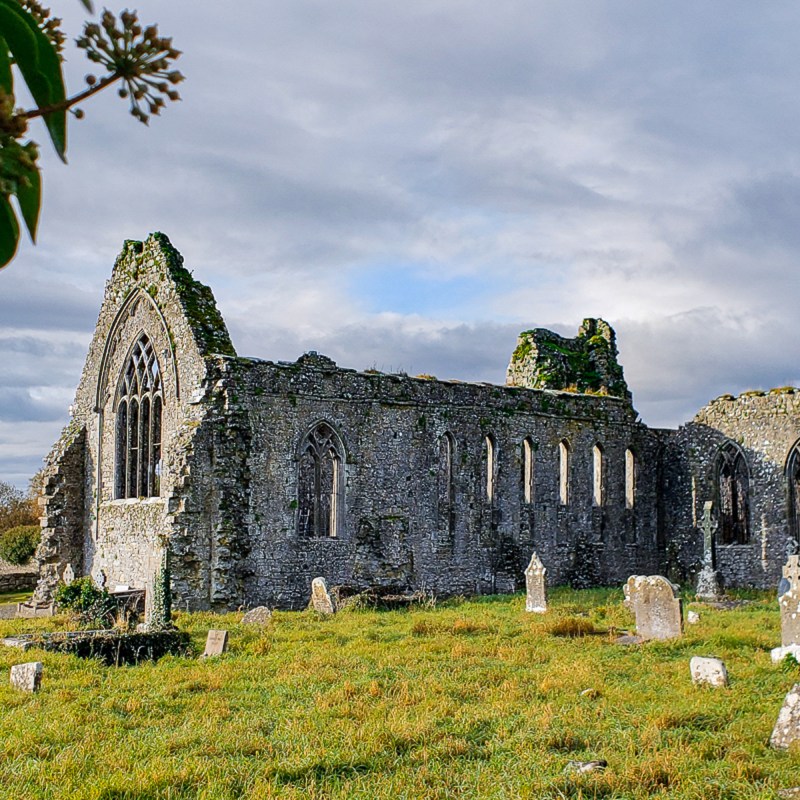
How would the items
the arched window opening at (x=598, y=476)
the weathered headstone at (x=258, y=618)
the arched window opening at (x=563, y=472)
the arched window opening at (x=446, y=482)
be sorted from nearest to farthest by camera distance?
the weathered headstone at (x=258, y=618) → the arched window opening at (x=446, y=482) → the arched window opening at (x=563, y=472) → the arched window opening at (x=598, y=476)

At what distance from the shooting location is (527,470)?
25.9 meters

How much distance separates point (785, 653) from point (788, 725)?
194 inches

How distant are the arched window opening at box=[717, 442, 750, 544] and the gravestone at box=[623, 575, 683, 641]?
12225mm

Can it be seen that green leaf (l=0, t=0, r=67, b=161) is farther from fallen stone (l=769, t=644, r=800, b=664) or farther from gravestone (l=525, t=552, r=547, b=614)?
gravestone (l=525, t=552, r=547, b=614)

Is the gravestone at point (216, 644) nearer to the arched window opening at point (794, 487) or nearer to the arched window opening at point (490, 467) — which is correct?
the arched window opening at point (490, 467)

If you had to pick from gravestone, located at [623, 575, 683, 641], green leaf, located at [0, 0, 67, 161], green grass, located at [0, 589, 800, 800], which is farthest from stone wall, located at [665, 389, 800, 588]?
green leaf, located at [0, 0, 67, 161]

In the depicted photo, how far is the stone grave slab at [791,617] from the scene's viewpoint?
1366 cm

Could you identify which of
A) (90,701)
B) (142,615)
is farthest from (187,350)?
(90,701)

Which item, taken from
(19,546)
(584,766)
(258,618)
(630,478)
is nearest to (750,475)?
(630,478)

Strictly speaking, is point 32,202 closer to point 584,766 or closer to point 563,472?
point 584,766

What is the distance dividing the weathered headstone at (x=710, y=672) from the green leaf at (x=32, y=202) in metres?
11.4

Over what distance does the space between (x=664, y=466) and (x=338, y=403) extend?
11.6 meters

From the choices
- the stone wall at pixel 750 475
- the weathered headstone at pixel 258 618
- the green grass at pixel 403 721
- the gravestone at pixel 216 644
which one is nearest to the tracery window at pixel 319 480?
the weathered headstone at pixel 258 618

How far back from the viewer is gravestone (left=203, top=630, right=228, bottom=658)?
1394 cm
